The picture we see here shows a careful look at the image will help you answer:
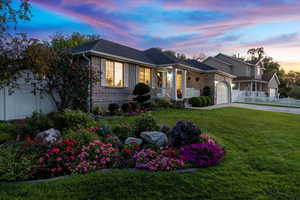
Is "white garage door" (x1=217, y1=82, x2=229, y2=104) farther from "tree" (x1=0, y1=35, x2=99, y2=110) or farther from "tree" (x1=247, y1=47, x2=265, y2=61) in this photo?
"tree" (x1=247, y1=47, x2=265, y2=61)

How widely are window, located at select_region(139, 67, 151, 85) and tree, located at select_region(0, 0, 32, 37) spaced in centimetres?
808

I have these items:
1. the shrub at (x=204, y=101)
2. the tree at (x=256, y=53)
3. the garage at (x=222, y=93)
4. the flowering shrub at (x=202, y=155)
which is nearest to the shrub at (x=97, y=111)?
the flowering shrub at (x=202, y=155)

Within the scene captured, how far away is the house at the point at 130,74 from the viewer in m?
9.62

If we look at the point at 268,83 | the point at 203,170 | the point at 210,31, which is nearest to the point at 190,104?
the point at 210,31

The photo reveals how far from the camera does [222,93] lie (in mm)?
18094

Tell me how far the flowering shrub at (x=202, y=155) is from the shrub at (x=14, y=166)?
9.38 feet

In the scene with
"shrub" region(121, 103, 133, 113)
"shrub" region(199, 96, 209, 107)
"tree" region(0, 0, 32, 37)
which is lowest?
"shrub" region(121, 103, 133, 113)

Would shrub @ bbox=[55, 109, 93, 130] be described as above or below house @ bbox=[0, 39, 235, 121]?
below

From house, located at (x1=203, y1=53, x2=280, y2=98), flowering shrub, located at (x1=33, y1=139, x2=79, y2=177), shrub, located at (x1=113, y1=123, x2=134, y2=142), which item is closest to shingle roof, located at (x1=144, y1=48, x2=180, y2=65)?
shrub, located at (x1=113, y1=123, x2=134, y2=142)

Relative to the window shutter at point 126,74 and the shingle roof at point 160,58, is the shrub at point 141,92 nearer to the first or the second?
the window shutter at point 126,74

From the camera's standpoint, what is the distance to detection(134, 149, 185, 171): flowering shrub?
3.21m

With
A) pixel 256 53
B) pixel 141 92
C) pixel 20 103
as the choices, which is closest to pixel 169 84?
pixel 141 92

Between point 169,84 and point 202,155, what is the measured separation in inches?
463

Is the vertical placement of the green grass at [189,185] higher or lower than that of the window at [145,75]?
lower
